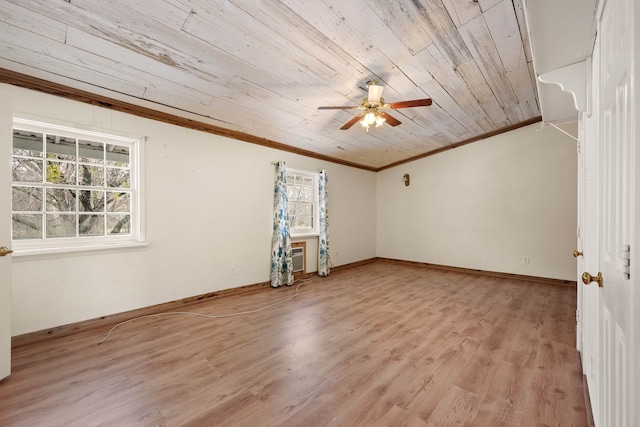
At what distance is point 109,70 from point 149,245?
69.8 inches

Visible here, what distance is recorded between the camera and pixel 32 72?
2195mm

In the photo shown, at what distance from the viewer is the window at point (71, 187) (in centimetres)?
238

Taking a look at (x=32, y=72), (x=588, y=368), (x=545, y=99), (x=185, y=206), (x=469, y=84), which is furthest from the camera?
(x=185, y=206)

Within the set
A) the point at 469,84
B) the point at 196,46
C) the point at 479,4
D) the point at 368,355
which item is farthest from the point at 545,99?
the point at 196,46

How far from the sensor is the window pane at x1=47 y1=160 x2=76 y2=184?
8.17 feet

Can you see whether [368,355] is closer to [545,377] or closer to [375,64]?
[545,377]

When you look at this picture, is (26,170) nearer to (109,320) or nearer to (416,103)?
(109,320)

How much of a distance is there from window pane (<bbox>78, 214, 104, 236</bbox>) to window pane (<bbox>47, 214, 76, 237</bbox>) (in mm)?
60

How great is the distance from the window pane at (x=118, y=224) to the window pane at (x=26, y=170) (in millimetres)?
663

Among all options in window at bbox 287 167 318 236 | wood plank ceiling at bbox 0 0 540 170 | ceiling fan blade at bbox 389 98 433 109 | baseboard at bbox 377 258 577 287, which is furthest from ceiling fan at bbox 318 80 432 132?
baseboard at bbox 377 258 577 287

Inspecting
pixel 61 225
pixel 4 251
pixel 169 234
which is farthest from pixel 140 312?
pixel 4 251

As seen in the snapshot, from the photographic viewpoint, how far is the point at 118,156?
9.49ft

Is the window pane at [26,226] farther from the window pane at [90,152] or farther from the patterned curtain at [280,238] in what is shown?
the patterned curtain at [280,238]

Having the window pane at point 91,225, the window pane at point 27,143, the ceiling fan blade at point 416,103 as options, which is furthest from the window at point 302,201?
the window pane at point 27,143
